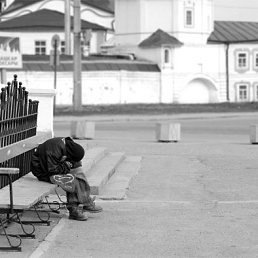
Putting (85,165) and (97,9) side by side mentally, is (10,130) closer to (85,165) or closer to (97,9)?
(85,165)

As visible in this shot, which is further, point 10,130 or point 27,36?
point 27,36

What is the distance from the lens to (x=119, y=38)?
78.0 metres

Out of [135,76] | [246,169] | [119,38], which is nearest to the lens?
[246,169]

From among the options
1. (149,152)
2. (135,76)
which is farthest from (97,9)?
(149,152)

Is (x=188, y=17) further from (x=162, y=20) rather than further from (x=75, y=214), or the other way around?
(x=75, y=214)

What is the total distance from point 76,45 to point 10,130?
38111mm

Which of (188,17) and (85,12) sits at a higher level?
(85,12)

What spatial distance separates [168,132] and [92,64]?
42862 mm

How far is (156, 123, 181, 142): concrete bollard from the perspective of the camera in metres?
24.3

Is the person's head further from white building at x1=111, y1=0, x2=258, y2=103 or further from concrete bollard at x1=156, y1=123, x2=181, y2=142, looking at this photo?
white building at x1=111, y1=0, x2=258, y2=103

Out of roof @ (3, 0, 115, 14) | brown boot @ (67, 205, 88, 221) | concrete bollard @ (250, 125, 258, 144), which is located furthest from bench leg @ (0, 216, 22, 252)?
roof @ (3, 0, 115, 14)

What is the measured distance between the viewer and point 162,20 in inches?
2987

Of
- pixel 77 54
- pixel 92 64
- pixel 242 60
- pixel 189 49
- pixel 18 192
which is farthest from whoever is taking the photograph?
pixel 242 60

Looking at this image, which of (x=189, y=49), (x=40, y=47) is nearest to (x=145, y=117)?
(x=189, y=49)
